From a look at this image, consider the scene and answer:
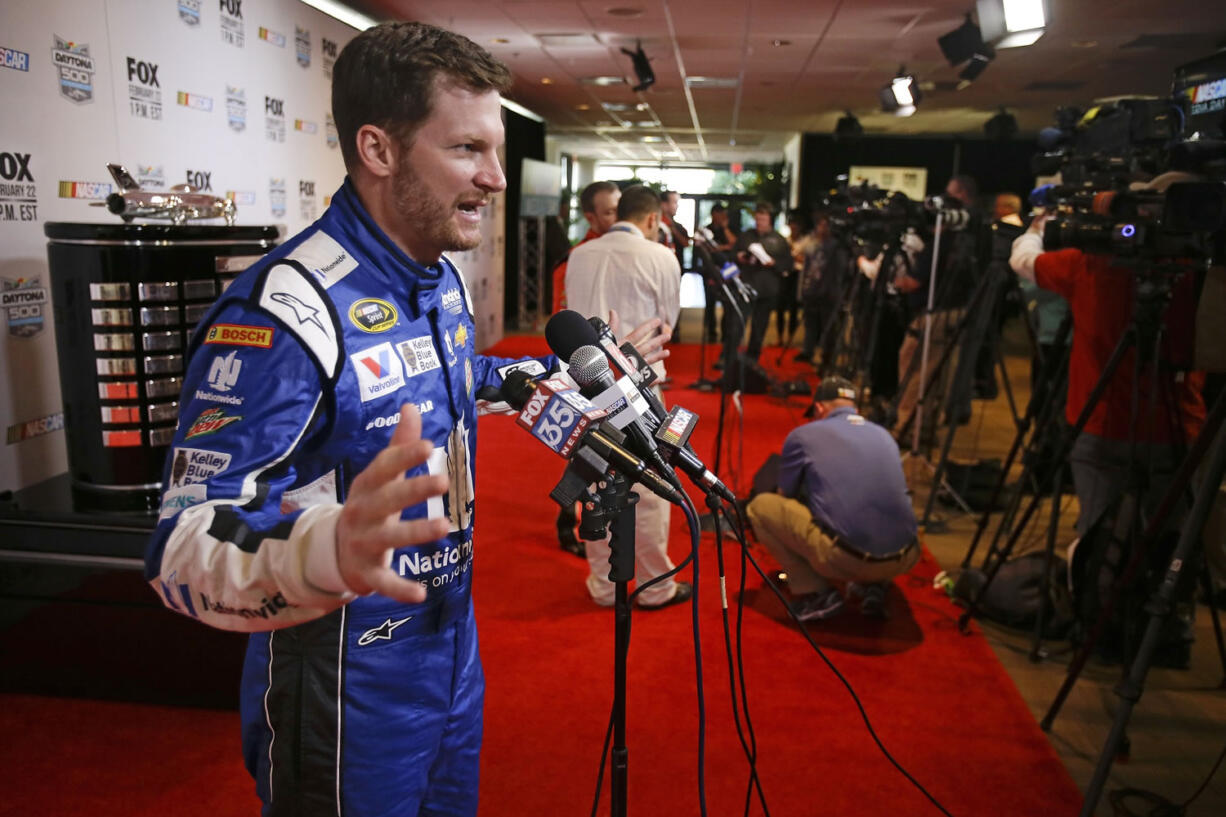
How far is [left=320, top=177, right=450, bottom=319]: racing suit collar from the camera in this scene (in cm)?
110

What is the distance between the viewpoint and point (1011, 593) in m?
3.36

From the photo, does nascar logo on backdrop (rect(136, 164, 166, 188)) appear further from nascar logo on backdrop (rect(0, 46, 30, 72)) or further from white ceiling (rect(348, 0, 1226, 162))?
white ceiling (rect(348, 0, 1226, 162))

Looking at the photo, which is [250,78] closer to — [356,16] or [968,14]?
[356,16]

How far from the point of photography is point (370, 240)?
3.61 ft

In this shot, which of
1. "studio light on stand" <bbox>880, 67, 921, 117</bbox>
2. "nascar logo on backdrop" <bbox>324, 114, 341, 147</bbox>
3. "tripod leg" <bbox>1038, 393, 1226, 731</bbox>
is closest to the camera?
"tripod leg" <bbox>1038, 393, 1226, 731</bbox>

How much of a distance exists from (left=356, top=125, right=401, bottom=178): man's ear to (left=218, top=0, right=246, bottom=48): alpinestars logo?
388cm

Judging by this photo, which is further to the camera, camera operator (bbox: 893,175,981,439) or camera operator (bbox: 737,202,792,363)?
camera operator (bbox: 737,202,792,363)

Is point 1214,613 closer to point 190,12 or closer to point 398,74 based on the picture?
point 398,74

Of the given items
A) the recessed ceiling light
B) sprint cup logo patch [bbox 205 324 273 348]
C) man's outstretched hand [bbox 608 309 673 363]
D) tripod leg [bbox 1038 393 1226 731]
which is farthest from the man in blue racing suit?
the recessed ceiling light

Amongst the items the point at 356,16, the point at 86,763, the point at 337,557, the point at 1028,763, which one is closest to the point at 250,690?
the point at 337,557

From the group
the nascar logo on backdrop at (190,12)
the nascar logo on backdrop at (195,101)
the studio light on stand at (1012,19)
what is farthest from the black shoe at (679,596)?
the studio light on stand at (1012,19)

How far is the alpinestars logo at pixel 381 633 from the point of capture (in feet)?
3.65

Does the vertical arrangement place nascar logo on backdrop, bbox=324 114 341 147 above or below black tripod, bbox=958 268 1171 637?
above

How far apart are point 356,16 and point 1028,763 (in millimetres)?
6529
